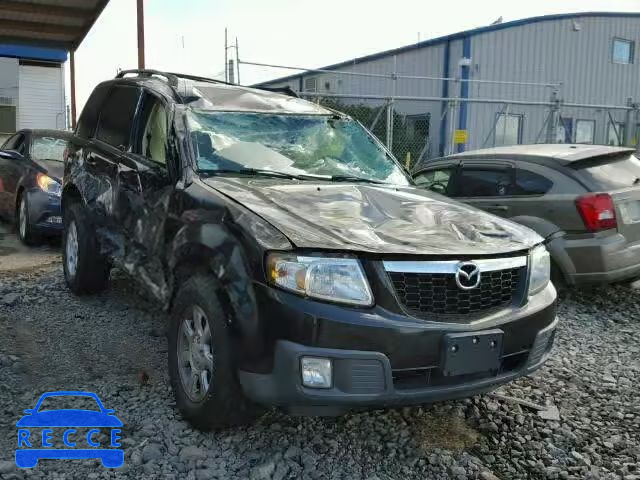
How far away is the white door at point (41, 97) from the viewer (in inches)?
733

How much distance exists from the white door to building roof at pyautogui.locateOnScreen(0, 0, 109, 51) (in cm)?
72

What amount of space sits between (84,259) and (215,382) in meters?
2.70

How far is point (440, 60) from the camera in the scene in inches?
753

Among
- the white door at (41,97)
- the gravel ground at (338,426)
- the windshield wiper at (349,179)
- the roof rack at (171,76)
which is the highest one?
the white door at (41,97)

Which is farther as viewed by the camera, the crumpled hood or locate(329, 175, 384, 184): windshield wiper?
locate(329, 175, 384, 184): windshield wiper

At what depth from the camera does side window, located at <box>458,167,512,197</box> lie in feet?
19.6

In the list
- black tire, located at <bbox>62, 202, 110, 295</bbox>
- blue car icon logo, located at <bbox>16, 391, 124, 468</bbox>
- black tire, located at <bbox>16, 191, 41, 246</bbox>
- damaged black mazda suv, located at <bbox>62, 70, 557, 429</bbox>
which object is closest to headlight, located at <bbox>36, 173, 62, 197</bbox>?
black tire, located at <bbox>16, 191, 41, 246</bbox>

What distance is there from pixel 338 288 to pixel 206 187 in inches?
44.4

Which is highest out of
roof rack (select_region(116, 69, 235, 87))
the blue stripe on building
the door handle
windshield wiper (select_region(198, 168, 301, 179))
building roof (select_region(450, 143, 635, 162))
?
the blue stripe on building

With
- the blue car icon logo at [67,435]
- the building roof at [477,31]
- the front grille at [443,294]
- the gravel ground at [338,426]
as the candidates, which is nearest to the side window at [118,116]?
the gravel ground at [338,426]

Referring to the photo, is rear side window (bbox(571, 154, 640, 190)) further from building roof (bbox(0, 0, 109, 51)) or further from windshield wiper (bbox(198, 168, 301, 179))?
building roof (bbox(0, 0, 109, 51))

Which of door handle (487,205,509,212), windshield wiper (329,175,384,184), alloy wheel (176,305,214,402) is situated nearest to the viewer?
alloy wheel (176,305,214,402)

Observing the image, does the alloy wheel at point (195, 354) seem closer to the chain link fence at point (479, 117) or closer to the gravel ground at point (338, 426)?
the gravel ground at point (338, 426)

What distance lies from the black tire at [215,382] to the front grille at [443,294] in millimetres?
844
